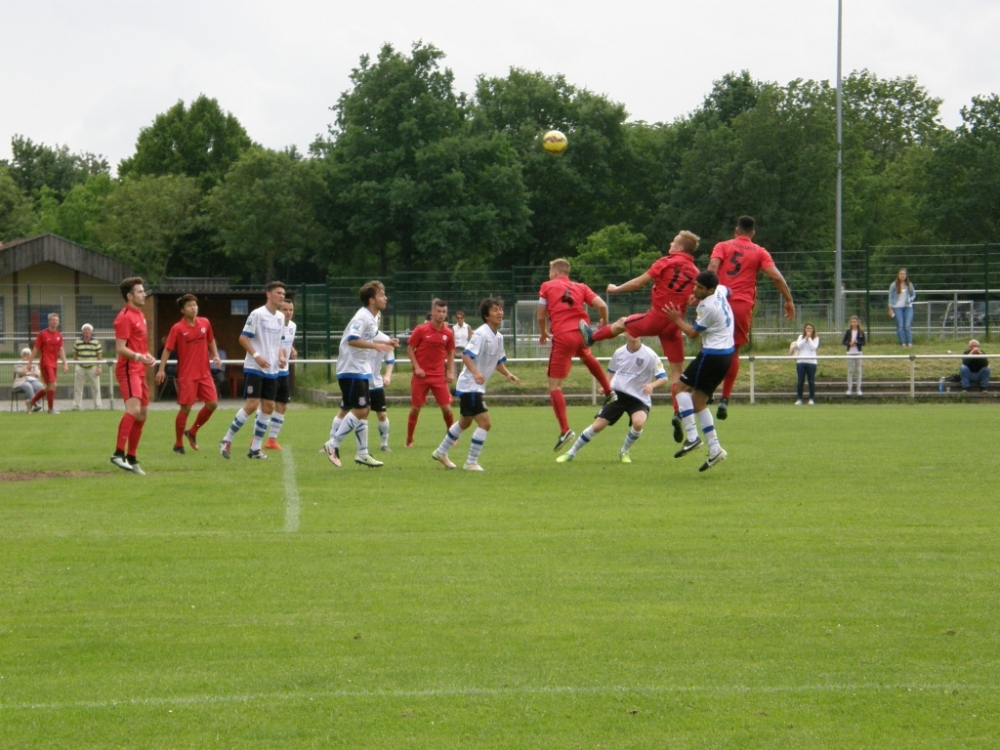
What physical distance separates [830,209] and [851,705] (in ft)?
210

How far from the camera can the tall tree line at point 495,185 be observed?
65.2 m

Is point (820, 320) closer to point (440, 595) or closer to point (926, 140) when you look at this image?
point (440, 595)

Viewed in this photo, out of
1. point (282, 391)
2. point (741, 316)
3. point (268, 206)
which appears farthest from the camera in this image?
point (268, 206)

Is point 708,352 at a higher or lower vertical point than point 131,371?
higher

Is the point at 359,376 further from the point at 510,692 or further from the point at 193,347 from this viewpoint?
the point at 510,692

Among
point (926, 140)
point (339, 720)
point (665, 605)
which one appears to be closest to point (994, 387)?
point (665, 605)

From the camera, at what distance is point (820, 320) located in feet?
117

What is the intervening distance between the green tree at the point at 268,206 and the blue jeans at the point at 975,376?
4573 cm

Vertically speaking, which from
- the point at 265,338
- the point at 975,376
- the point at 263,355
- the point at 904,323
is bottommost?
the point at 975,376

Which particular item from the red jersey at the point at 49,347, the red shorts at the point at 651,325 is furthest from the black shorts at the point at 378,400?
the red jersey at the point at 49,347

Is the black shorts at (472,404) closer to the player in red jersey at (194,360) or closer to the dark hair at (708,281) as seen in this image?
the dark hair at (708,281)

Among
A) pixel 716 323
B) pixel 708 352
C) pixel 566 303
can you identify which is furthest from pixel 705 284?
pixel 566 303

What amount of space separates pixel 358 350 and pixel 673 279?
11.5 feet

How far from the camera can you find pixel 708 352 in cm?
1258
